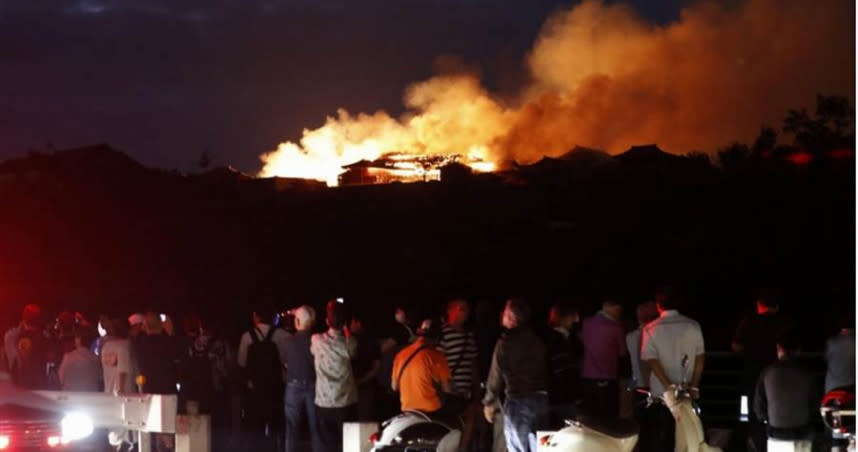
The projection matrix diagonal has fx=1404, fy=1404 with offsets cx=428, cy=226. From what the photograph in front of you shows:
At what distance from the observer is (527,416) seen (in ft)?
37.9

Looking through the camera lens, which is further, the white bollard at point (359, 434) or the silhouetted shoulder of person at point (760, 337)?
the silhouetted shoulder of person at point (760, 337)

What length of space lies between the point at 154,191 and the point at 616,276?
66.2ft

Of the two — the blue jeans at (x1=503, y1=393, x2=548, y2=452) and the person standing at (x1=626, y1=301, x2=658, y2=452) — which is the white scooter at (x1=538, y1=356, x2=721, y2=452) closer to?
the blue jeans at (x1=503, y1=393, x2=548, y2=452)

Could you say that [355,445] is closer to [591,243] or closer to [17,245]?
[591,243]

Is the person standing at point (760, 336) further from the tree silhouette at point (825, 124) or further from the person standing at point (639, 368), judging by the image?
the tree silhouette at point (825, 124)

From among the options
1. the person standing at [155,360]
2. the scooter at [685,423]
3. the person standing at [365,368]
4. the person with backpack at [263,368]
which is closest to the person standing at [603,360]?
the person standing at [365,368]

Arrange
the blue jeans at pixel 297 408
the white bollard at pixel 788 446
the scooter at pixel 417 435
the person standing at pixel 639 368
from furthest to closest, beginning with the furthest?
1. the blue jeans at pixel 297 408
2. the person standing at pixel 639 368
3. the scooter at pixel 417 435
4. the white bollard at pixel 788 446

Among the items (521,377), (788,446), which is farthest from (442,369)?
(788,446)

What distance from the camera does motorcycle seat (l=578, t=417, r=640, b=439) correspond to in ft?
33.3

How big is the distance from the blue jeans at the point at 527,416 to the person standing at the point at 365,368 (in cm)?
326

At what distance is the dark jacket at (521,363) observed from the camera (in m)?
11.5

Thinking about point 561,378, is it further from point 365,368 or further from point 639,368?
point 365,368

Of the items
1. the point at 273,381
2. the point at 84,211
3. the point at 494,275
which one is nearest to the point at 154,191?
the point at 84,211

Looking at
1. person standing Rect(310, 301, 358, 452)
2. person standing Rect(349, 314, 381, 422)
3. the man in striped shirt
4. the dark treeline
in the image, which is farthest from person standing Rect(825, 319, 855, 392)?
the dark treeline
